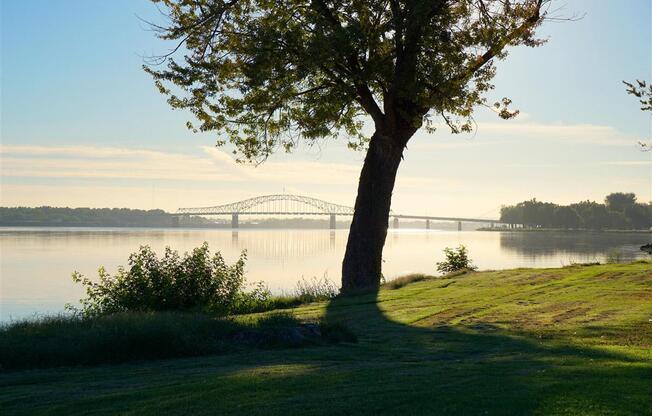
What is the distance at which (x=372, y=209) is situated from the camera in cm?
2183

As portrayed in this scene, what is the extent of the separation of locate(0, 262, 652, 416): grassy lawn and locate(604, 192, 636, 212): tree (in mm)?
144166

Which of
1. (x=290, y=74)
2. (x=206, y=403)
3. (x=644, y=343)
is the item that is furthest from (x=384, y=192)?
(x=206, y=403)

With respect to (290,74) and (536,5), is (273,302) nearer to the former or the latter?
(290,74)

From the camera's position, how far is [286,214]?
584 ft

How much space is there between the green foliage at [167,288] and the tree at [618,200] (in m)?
141

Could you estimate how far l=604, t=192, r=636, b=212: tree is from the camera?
148625 mm

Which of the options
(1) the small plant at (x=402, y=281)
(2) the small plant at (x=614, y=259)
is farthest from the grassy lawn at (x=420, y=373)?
(2) the small plant at (x=614, y=259)

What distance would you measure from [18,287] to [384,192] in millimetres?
17466

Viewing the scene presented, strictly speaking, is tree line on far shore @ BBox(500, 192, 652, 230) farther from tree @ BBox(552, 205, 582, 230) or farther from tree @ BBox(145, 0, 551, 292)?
tree @ BBox(145, 0, 551, 292)

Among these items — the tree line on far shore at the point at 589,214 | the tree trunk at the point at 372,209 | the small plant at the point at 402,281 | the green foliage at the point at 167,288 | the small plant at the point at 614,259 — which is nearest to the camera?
the green foliage at the point at 167,288

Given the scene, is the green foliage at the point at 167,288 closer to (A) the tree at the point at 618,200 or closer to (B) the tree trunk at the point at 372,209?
(B) the tree trunk at the point at 372,209

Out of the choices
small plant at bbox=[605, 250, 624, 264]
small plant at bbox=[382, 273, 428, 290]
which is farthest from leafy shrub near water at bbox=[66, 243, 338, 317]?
small plant at bbox=[605, 250, 624, 264]

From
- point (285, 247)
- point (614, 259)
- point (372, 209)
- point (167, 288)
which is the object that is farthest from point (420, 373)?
point (285, 247)

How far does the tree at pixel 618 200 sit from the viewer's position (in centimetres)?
14862
